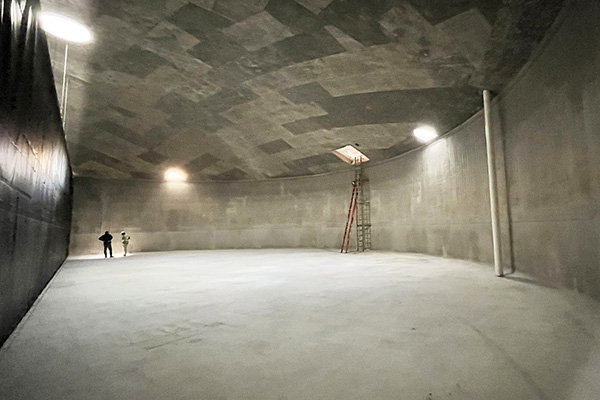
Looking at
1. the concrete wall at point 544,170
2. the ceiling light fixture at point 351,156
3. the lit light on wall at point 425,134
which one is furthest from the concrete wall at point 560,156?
the ceiling light fixture at point 351,156

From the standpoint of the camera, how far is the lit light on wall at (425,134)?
10.7 metres

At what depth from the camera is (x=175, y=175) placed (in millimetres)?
17938

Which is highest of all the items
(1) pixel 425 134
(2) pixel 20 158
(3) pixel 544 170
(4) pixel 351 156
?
(4) pixel 351 156

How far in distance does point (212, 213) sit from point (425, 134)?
12261mm

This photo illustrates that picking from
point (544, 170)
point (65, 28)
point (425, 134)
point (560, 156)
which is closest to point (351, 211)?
point (425, 134)

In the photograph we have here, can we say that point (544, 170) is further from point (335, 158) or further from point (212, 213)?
point (212, 213)

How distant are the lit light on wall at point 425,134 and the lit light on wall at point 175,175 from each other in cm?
1194

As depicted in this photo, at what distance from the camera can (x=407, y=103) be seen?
9422 mm

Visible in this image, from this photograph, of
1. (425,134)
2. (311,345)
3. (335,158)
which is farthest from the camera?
(335,158)

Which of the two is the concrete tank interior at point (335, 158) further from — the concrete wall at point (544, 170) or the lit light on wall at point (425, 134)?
the lit light on wall at point (425, 134)

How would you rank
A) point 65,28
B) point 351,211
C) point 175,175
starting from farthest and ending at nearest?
point 175,175 → point 351,211 → point 65,28

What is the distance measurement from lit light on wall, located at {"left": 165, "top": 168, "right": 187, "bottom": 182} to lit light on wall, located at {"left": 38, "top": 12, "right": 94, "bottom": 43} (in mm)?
9984

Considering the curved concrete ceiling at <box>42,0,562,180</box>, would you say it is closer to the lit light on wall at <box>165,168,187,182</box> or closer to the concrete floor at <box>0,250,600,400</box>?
the lit light on wall at <box>165,168,187,182</box>

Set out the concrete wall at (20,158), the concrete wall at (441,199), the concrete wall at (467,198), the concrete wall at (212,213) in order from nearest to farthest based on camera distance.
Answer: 1. the concrete wall at (20,158)
2. the concrete wall at (467,198)
3. the concrete wall at (441,199)
4. the concrete wall at (212,213)
